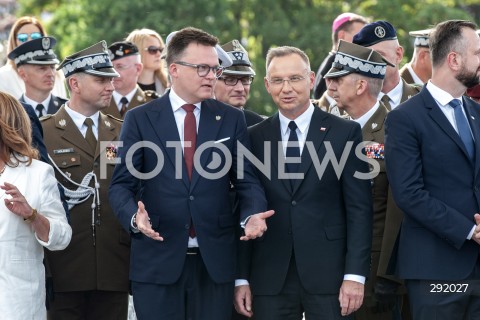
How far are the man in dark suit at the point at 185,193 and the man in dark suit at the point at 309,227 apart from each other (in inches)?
7.0

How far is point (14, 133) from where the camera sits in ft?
23.5

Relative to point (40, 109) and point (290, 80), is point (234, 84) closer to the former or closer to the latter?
point (290, 80)

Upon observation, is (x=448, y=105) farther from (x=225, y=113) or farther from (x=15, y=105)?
(x=15, y=105)

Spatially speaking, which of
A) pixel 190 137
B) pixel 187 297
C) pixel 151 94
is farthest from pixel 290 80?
pixel 151 94

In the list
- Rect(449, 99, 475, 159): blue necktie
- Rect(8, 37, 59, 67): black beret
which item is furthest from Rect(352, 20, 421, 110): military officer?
Rect(8, 37, 59, 67): black beret

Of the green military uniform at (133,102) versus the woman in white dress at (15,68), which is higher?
the woman in white dress at (15,68)

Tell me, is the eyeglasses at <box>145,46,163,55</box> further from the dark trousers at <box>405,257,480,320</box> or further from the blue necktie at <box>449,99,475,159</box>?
the dark trousers at <box>405,257,480,320</box>

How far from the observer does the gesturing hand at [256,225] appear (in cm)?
694

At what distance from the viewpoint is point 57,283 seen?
834 cm

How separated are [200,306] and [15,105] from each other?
161cm

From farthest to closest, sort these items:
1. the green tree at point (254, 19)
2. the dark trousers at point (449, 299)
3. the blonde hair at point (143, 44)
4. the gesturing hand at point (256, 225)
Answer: the green tree at point (254, 19)
the blonde hair at point (143, 44)
the dark trousers at point (449, 299)
the gesturing hand at point (256, 225)

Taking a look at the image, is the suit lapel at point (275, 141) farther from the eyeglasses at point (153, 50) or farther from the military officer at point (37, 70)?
the eyeglasses at point (153, 50)

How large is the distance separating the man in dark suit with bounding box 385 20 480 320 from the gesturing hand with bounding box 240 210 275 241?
805mm

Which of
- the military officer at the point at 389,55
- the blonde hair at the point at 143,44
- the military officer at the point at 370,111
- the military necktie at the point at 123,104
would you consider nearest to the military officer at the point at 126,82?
the military necktie at the point at 123,104
